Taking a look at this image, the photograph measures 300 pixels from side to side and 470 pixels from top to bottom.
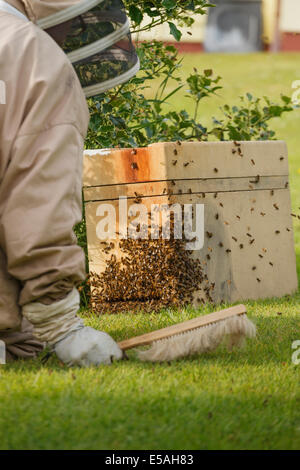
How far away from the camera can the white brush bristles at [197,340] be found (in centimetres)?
271

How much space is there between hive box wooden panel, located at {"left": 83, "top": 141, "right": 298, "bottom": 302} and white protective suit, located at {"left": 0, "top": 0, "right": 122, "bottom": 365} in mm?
1214

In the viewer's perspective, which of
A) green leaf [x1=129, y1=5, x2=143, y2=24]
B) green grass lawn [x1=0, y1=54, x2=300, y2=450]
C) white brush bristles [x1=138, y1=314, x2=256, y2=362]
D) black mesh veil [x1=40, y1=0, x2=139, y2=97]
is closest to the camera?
green grass lawn [x1=0, y1=54, x2=300, y2=450]

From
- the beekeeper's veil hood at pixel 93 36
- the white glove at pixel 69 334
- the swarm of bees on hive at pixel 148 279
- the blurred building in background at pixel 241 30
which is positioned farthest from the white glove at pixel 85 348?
the blurred building in background at pixel 241 30

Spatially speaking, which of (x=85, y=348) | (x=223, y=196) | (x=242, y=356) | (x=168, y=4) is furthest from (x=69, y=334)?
(x=168, y=4)

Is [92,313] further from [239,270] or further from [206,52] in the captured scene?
[206,52]

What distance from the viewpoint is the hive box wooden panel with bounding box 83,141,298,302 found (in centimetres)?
388

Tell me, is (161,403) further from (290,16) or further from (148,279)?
(290,16)

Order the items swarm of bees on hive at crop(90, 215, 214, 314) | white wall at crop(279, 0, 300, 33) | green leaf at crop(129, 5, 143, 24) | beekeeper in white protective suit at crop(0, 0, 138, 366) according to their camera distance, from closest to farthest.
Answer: beekeeper in white protective suit at crop(0, 0, 138, 366) → swarm of bees on hive at crop(90, 215, 214, 314) → green leaf at crop(129, 5, 143, 24) → white wall at crop(279, 0, 300, 33)

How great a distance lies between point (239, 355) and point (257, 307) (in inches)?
43.2

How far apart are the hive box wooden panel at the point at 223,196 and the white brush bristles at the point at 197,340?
1215mm

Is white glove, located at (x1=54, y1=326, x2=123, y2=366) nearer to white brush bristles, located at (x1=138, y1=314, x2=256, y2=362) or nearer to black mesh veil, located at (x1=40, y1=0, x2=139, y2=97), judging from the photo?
white brush bristles, located at (x1=138, y1=314, x2=256, y2=362)

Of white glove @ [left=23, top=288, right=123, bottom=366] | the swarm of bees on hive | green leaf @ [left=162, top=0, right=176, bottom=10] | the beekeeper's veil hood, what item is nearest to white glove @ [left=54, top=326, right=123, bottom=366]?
white glove @ [left=23, top=288, right=123, bottom=366]

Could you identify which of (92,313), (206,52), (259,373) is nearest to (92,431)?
(259,373)

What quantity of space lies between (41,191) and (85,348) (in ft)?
1.99
